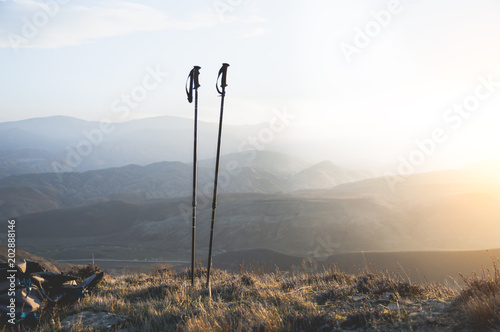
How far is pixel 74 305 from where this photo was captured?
6.64m

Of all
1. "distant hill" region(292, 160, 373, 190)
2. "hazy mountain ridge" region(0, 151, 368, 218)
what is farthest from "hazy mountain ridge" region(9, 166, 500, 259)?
"distant hill" region(292, 160, 373, 190)

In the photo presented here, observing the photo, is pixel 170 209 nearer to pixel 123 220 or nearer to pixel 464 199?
pixel 123 220

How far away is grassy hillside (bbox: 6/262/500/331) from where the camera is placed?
459cm

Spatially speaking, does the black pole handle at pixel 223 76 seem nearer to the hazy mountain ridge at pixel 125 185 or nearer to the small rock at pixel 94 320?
the small rock at pixel 94 320

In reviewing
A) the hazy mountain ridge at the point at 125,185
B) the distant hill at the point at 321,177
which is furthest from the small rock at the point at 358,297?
the distant hill at the point at 321,177

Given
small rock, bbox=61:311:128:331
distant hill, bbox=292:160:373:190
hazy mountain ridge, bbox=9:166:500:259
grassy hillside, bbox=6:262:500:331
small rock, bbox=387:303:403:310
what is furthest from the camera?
distant hill, bbox=292:160:373:190

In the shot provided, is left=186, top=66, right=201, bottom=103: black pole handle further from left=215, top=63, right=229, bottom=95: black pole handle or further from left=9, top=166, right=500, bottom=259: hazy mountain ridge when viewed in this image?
left=9, top=166, right=500, bottom=259: hazy mountain ridge

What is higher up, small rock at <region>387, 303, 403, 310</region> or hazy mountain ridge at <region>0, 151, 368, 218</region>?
small rock at <region>387, 303, 403, 310</region>

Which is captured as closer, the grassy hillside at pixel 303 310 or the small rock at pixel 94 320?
the grassy hillside at pixel 303 310

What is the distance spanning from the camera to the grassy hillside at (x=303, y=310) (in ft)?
15.1

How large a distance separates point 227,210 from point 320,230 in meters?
22.9

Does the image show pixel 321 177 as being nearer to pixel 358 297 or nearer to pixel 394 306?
pixel 358 297

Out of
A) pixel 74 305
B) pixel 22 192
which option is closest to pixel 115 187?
pixel 22 192

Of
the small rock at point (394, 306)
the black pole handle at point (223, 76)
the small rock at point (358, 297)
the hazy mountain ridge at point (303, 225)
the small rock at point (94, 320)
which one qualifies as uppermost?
the black pole handle at point (223, 76)
